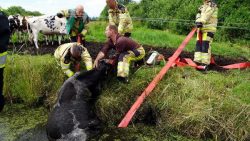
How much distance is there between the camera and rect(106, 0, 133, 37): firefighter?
9117 millimetres

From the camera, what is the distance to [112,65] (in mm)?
7688

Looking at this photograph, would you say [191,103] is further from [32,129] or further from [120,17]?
[120,17]

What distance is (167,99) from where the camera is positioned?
6941 mm

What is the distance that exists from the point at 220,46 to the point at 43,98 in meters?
6.46

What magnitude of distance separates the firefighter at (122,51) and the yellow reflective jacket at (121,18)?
126 centimetres

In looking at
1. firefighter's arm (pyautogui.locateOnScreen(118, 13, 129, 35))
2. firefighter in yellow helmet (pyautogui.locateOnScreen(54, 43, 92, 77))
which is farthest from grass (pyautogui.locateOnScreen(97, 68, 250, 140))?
firefighter's arm (pyautogui.locateOnScreen(118, 13, 129, 35))

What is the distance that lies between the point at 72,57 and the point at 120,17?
194cm

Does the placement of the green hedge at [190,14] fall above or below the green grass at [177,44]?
above

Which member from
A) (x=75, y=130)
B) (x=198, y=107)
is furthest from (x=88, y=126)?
(x=198, y=107)

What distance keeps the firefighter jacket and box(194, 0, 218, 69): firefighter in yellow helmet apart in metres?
2.74

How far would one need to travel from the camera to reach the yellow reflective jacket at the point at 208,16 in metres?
8.37

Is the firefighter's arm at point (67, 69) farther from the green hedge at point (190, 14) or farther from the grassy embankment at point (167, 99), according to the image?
the green hedge at point (190, 14)

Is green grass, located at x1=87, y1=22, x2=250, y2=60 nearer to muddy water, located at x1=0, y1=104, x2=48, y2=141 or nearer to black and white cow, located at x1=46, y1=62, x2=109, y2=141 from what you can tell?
black and white cow, located at x1=46, y1=62, x2=109, y2=141

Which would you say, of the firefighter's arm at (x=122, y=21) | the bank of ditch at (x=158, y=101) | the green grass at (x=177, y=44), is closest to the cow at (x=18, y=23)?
the green grass at (x=177, y=44)
